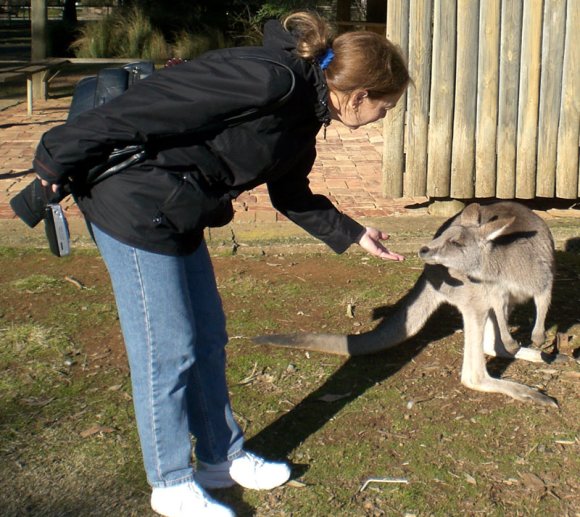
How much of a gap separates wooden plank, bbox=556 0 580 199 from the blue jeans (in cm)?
352

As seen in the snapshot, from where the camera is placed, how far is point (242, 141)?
2.38 m

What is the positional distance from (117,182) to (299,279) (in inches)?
101

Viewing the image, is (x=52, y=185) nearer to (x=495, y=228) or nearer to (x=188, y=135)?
(x=188, y=135)

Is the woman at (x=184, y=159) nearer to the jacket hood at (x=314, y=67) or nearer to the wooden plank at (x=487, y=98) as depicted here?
the jacket hood at (x=314, y=67)

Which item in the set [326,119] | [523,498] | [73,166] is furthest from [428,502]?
[73,166]

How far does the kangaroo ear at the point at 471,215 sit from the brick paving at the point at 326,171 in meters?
1.99

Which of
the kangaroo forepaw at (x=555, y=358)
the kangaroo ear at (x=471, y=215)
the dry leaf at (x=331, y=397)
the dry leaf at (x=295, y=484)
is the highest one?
the kangaroo ear at (x=471, y=215)

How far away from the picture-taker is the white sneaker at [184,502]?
265cm

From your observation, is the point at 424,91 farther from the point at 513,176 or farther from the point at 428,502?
the point at 428,502

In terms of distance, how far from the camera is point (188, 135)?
2340 millimetres

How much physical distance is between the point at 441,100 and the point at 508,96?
0.42 metres

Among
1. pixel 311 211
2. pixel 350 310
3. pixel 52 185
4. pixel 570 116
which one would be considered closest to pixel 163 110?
pixel 52 185

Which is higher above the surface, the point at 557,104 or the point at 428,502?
the point at 557,104

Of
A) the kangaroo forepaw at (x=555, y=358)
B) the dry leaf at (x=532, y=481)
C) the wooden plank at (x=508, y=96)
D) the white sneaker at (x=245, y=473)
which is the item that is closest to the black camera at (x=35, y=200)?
the white sneaker at (x=245, y=473)
